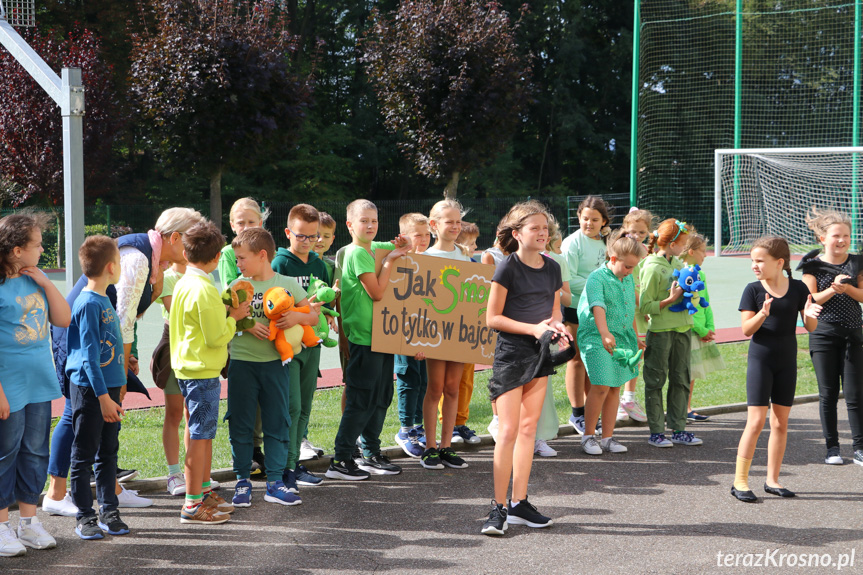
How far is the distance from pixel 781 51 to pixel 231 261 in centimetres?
2832

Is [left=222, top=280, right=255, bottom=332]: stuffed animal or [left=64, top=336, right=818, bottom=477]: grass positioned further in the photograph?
[left=64, top=336, right=818, bottom=477]: grass

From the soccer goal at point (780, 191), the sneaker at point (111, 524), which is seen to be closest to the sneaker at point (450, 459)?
the sneaker at point (111, 524)

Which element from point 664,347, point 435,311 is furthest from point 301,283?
point 664,347

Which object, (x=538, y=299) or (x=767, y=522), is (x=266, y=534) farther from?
(x=767, y=522)

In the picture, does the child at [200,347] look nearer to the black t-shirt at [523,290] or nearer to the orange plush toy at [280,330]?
the orange plush toy at [280,330]

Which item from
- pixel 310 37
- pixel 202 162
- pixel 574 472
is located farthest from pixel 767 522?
pixel 310 37

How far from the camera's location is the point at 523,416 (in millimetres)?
5176

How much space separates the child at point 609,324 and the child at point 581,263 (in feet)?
1.52

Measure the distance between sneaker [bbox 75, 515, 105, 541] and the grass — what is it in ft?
3.86

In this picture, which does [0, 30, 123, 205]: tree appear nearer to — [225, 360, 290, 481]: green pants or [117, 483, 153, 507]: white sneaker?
[117, 483, 153, 507]: white sneaker

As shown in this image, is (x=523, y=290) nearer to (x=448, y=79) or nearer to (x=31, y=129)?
(x=448, y=79)

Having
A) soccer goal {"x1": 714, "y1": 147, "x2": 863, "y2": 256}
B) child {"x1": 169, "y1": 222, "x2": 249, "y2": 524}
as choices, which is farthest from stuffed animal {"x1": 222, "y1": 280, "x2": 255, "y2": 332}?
soccer goal {"x1": 714, "y1": 147, "x2": 863, "y2": 256}

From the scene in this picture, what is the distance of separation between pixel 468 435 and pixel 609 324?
4.96 feet

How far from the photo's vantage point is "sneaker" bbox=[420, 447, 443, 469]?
6.54 m
